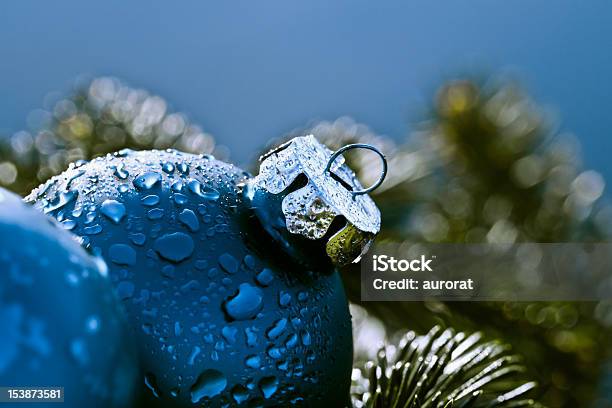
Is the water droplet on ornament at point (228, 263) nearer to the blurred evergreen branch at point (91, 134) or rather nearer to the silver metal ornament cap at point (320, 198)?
the silver metal ornament cap at point (320, 198)

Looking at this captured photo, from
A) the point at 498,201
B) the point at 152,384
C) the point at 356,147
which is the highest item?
the point at 498,201

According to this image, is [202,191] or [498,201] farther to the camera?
[498,201]

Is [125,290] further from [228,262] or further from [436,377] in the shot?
[436,377]

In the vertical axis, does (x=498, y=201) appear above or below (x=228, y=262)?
above

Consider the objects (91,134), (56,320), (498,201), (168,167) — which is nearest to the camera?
(56,320)

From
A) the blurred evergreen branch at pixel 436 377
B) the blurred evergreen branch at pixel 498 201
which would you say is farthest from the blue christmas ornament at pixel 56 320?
the blurred evergreen branch at pixel 498 201

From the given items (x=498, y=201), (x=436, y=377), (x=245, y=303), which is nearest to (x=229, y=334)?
(x=245, y=303)

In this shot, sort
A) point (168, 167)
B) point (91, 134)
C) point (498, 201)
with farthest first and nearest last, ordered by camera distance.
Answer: point (498, 201)
point (91, 134)
point (168, 167)

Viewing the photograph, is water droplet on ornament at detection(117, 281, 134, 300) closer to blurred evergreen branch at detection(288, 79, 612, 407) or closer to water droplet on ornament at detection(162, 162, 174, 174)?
water droplet on ornament at detection(162, 162, 174, 174)
